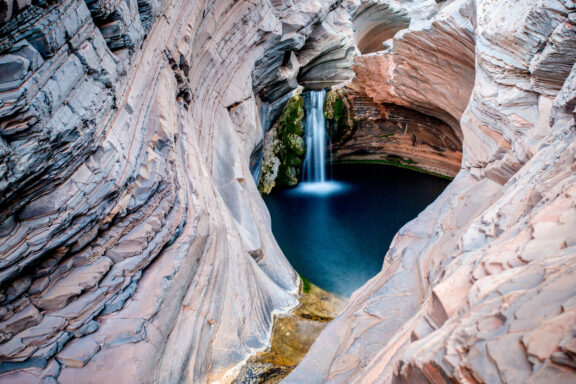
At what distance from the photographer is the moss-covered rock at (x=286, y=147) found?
13062 millimetres

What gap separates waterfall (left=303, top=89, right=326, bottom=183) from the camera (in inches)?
525

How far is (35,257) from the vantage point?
3.20m

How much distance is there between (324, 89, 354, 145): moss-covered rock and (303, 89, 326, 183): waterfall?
0.68 feet

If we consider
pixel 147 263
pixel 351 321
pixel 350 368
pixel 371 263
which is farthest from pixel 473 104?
pixel 147 263

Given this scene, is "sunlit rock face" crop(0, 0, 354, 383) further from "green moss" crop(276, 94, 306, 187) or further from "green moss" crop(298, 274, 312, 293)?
"green moss" crop(276, 94, 306, 187)

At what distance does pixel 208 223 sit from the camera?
17.2 feet

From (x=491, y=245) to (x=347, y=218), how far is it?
8.02m

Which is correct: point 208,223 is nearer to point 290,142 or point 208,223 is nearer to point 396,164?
point 290,142

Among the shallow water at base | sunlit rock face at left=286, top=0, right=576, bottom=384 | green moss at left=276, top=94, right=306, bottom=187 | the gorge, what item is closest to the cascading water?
the shallow water at base

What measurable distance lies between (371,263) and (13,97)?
7.52 metres

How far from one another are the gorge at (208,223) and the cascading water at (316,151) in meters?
5.46

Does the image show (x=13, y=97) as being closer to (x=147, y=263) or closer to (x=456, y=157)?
(x=147, y=263)

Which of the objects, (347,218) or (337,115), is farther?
(337,115)

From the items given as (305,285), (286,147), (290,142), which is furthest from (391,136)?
(305,285)
